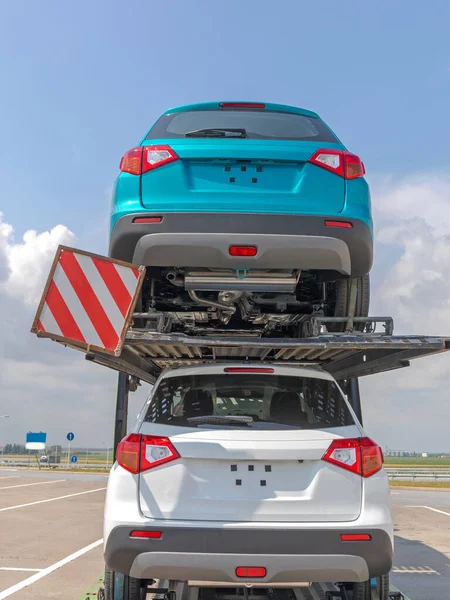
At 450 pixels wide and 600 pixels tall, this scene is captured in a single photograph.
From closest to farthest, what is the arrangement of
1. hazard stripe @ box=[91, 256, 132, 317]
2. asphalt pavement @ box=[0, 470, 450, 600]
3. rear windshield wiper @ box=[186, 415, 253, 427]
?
rear windshield wiper @ box=[186, 415, 253, 427]
hazard stripe @ box=[91, 256, 132, 317]
asphalt pavement @ box=[0, 470, 450, 600]

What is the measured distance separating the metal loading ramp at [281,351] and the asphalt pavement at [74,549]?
1799mm

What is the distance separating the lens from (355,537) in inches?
117

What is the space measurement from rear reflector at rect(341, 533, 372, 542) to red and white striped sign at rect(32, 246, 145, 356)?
158cm

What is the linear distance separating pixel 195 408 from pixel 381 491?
1.11m

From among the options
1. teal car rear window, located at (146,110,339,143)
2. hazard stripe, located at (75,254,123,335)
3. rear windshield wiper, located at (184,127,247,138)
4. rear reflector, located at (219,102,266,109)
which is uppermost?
rear reflector, located at (219,102,266,109)

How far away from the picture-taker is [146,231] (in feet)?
12.5

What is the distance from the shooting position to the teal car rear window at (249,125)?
4.21 metres

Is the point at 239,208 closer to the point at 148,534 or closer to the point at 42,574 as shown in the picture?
the point at 148,534

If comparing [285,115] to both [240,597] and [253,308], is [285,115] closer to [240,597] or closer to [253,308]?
[253,308]

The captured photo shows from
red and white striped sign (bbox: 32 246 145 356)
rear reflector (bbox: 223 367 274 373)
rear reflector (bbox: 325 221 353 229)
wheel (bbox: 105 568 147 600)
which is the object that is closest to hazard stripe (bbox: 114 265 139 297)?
red and white striped sign (bbox: 32 246 145 356)

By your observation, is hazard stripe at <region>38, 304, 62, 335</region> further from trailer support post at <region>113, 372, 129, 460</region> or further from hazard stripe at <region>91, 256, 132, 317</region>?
trailer support post at <region>113, 372, 129, 460</region>

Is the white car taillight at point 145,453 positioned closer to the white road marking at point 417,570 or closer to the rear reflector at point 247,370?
the rear reflector at point 247,370

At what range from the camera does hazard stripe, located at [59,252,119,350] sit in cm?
352

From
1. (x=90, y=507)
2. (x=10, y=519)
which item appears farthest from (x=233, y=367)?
(x=90, y=507)
